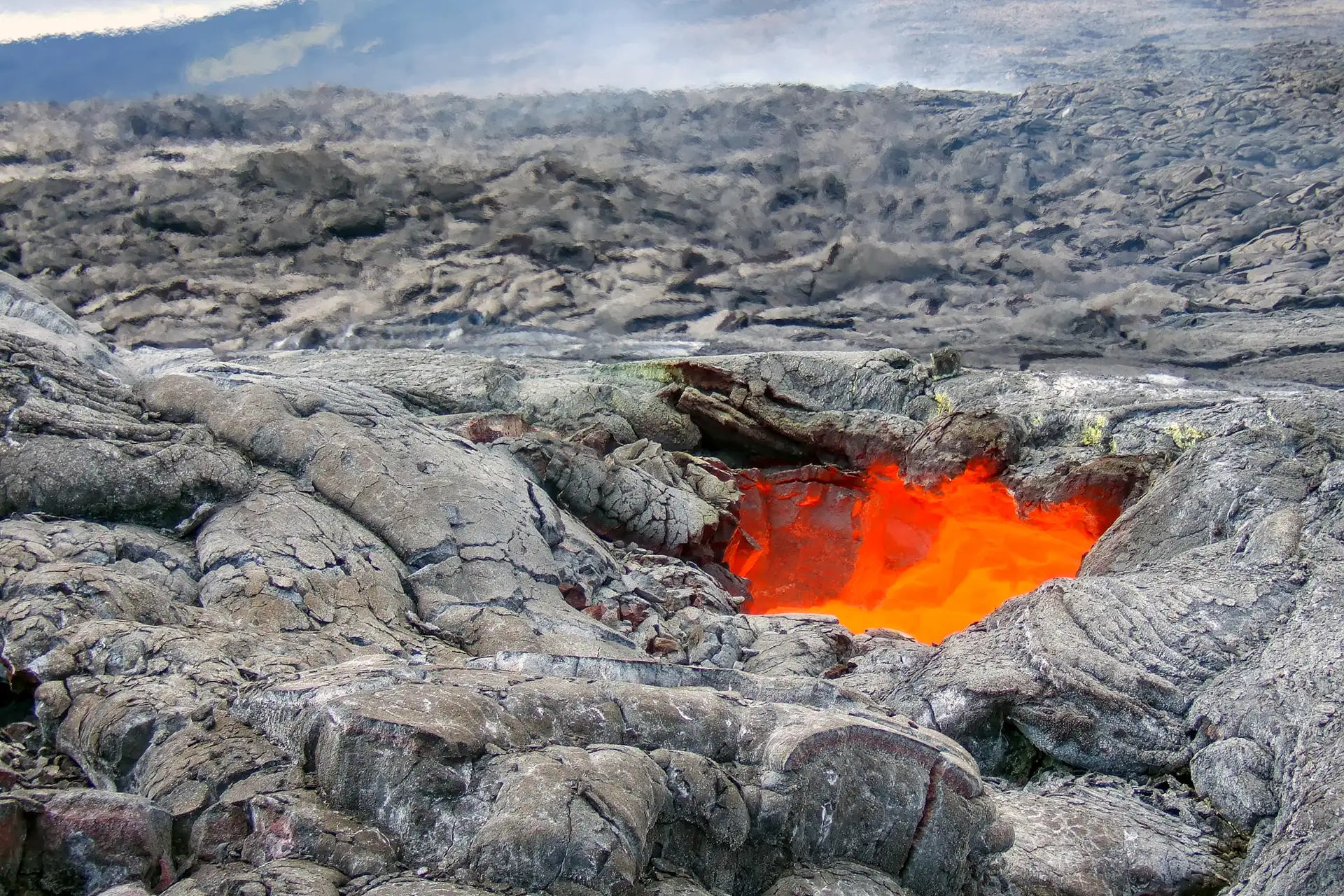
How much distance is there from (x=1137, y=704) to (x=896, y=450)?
4.25 m

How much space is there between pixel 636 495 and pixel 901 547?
Answer: 2.12 metres

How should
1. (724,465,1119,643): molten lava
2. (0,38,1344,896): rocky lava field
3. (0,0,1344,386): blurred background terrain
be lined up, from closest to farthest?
1. (0,38,1344,896): rocky lava field
2. (724,465,1119,643): molten lava
3. (0,0,1344,386): blurred background terrain

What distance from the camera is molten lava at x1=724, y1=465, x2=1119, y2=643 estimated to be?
7.38 m

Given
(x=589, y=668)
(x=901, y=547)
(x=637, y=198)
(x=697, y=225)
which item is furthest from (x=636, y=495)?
(x=637, y=198)

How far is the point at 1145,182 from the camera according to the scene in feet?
46.0

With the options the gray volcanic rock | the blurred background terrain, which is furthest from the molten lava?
the blurred background terrain

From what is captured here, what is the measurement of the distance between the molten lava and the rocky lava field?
0.19 meters

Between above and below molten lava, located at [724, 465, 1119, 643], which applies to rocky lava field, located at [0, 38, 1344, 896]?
above

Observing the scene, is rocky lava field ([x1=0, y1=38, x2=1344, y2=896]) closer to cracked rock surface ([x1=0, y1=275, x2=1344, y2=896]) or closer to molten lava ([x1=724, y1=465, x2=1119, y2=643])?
cracked rock surface ([x1=0, y1=275, x2=1344, y2=896])

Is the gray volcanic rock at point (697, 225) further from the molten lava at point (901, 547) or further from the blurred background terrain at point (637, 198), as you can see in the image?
the molten lava at point (901, 547)

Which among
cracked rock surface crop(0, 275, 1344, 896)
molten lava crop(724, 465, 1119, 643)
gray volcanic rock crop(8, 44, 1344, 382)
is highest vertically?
gray volcanic rock crop(8, 44, 1344, 382)

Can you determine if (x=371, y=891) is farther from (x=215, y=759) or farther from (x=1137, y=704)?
(x=1137, y=704)

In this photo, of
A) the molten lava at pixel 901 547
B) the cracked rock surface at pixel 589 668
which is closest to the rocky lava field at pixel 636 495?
the cracked rock surface at pixel 589 668

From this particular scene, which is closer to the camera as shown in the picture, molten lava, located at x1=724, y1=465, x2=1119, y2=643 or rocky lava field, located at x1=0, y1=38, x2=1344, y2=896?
rocky lava field, located at x1=0, y1=38, x2=1344, y2=896
